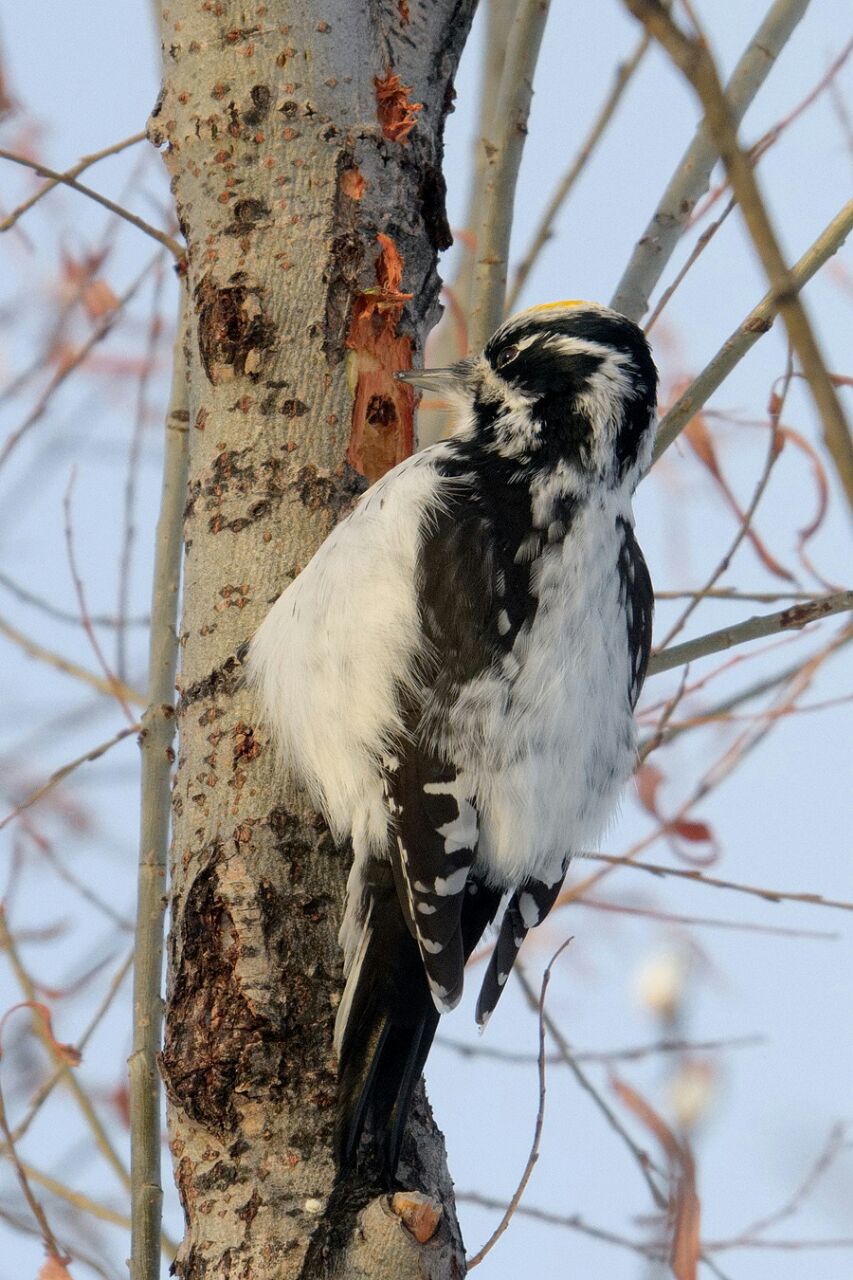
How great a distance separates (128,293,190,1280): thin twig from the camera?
7.23 ft

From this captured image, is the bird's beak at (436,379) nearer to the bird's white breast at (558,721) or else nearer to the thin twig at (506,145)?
the thin twig at (506,145)

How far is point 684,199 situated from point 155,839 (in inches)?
65.2

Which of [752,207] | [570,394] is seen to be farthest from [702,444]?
[752,207]

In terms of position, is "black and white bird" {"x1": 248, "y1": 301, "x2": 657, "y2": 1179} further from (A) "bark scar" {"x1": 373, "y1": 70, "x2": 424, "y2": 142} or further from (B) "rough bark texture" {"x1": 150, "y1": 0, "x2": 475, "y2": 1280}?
(A) "bark scar" {"x1": 373, "y1": 70, "x2": 424, "y2": 142}

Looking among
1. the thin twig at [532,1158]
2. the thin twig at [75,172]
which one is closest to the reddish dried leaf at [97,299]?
the thin twig at [75,172]

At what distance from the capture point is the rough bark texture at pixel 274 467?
6.69 feet

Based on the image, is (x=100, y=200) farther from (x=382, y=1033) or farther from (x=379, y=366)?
(x=382, y=1033)

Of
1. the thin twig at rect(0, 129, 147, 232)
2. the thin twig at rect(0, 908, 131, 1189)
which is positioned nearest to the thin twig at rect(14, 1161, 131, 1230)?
the thin twig at rect(0, 908, 131, 1189)

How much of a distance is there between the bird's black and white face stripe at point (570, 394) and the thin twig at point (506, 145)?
5.5 inches

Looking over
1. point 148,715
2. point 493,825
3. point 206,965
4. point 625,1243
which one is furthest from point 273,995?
point 625,1243

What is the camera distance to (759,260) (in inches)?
38.0

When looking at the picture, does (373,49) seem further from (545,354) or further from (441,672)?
(441,672)

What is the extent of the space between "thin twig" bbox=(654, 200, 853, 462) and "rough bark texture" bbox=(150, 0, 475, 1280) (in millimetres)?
488

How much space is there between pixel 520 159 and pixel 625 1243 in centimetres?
221
